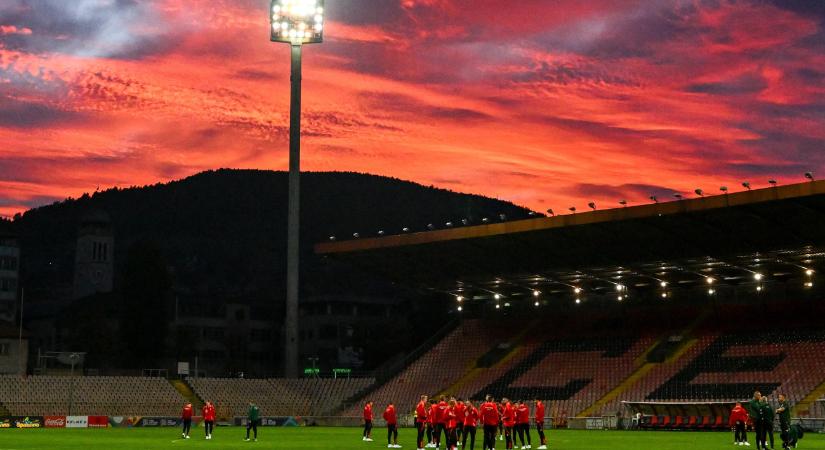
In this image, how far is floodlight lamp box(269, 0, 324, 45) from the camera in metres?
82.9

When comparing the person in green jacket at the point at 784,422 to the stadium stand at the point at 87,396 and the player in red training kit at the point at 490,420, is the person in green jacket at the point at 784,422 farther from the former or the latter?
the stadium stand at the point at 87,396

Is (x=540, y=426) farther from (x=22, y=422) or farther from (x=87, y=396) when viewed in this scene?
(x=87, y=396)

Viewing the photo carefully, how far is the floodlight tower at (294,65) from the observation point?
82.5 metres

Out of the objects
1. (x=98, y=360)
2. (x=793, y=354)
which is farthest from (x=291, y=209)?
(x=98, y=360)

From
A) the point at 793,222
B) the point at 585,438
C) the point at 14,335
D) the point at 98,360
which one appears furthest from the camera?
the point at 98,360

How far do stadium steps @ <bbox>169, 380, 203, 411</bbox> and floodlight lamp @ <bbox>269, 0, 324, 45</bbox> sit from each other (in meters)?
25.9

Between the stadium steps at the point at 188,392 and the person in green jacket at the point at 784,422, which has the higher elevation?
the stadium steps at the point at 188,392

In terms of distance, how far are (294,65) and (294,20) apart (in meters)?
3.24

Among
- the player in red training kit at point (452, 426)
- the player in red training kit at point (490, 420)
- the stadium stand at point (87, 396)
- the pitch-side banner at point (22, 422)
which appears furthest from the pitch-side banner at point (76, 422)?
the player in red training kit at point (452, 426)

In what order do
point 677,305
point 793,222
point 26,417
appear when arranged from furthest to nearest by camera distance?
point 677,305 < point 26,417 < point 793,222

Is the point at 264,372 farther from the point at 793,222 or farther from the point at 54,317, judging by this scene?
the point at 793,222

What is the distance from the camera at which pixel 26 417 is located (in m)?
70.5

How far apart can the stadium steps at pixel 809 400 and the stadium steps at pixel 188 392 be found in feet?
133

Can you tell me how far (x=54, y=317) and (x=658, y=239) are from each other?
112 m
